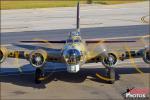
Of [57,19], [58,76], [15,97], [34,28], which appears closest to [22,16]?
[57,19]

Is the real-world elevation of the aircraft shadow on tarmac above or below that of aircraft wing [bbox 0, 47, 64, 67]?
below

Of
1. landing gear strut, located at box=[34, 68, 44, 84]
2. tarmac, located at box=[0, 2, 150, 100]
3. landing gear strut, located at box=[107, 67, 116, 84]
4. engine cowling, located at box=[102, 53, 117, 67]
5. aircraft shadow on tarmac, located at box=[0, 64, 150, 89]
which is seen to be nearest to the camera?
tarmac, located at box=[0, 2, 150, 100]

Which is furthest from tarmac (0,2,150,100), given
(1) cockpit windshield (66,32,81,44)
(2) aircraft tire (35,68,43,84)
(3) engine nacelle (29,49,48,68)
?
(1) cockpit windshield (66,32,81,44)

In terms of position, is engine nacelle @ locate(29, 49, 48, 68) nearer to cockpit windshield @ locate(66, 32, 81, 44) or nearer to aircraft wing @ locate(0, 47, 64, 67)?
aircraft wing @ locate(0, 47, 64, 67)

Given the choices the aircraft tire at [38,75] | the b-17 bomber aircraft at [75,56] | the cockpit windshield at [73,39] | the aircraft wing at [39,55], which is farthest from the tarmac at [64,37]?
the cockpit windshield at [73,39]

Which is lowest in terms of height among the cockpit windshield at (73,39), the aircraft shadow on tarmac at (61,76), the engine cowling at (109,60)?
→ the aircraft shadow on tarmac at (61,76)

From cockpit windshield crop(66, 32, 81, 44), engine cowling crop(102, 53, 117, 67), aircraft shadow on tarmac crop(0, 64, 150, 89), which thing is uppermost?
cockpit windshield crop(66, 32, 81, 44)

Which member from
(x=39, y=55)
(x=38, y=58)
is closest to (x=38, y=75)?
(x=38, y=58)

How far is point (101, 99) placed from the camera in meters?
25.2

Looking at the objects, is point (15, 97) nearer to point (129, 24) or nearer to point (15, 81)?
point (15, 81)

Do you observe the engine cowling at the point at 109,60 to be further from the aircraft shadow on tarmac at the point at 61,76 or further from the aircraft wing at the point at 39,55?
the aircraft wing at the point at 39,55

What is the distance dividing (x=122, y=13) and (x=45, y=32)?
25.5m

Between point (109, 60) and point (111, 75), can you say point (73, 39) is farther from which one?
point (111, 75)

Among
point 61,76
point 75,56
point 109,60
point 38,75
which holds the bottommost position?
point 61,76
